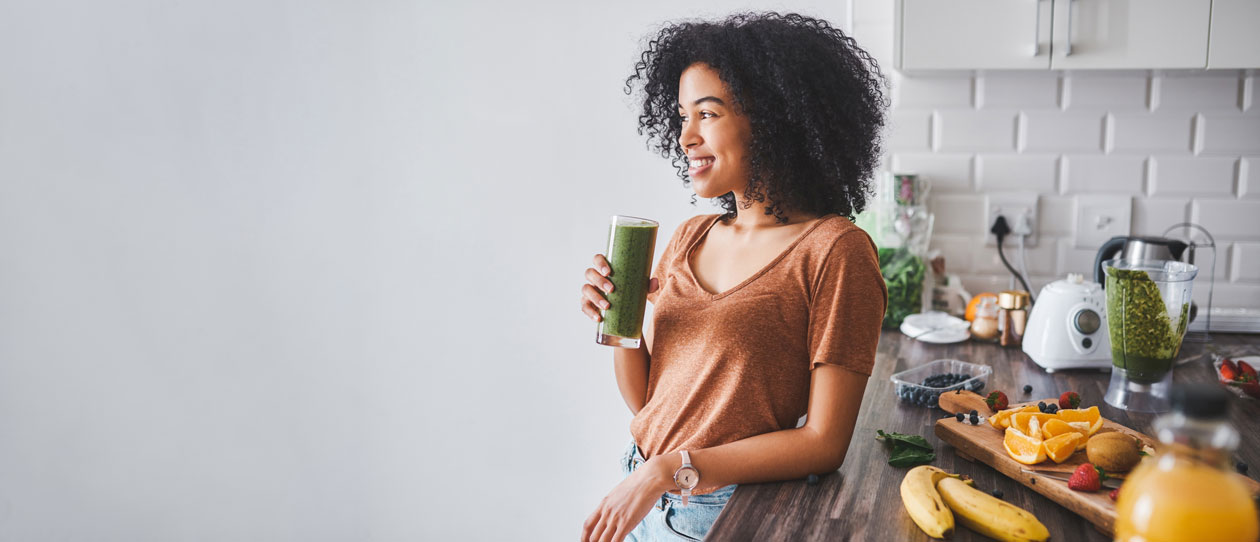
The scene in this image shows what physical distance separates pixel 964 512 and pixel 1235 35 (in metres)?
1.49

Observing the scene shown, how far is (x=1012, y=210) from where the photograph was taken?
2.22 m

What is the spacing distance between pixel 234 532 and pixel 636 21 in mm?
2211

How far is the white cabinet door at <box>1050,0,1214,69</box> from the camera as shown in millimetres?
1844

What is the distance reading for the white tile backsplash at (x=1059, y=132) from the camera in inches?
84.4

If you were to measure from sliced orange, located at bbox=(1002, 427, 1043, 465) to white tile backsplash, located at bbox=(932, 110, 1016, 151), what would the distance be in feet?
4.10

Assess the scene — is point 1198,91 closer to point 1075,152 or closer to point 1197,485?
point 1075,152

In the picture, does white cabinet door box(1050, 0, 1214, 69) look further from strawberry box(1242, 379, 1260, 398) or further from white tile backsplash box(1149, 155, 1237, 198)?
strawberry box(1242, 379, 1260, 398)

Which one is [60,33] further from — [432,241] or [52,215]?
[432,241]

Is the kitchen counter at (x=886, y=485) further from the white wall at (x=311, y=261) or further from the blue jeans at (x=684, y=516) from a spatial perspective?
the white wall at (x=311, y=261)

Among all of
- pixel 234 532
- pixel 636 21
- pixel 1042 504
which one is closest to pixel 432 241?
pixel 636 21

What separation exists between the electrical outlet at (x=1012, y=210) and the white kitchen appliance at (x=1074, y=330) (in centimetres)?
48

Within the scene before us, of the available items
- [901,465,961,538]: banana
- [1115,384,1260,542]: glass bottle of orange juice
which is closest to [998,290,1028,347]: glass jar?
[901,465,961,538]: banana

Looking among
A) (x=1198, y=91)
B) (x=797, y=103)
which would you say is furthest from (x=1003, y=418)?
(x=1198, y=91)

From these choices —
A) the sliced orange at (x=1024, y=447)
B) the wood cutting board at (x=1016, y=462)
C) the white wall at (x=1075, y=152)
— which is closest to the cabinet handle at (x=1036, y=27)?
the white wall at (x=1075, y=152)
